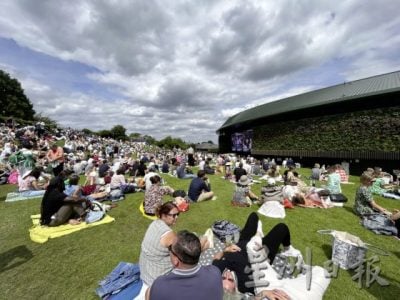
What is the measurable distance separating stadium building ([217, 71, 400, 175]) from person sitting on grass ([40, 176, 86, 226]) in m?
26.6

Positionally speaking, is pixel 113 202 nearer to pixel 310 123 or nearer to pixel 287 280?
pixel 287 280

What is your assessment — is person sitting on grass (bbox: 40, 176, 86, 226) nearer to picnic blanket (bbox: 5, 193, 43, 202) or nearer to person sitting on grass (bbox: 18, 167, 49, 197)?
picnic blanket (bbox: 5, 193, 43, 202)

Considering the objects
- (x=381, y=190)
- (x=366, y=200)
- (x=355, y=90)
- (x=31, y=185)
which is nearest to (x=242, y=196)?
(x=366, y=200)

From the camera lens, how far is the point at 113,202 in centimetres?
948

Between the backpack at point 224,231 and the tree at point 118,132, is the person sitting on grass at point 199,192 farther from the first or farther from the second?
the tree at point 118,132

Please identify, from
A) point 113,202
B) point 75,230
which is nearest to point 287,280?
point 75,230

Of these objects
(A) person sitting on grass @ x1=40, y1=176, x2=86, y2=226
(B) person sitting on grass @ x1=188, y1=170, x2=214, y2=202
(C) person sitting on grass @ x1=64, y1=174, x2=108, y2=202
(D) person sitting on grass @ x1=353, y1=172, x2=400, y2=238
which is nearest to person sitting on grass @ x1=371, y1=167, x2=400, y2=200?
(D) person sitting on grass @ x1=353, y1=172, x2=400, y2=238

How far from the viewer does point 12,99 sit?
56.2 m

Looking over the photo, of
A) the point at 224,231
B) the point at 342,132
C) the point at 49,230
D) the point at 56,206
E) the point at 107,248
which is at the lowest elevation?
the point at 107,248

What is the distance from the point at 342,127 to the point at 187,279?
2943 cm

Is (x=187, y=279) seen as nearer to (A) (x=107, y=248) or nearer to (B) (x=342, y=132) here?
(A) (x=107, y=248)

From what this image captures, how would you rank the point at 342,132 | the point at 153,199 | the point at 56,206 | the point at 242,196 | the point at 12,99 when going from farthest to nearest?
Result: 1. the point at 12,99
2. the point at 342,132
3. the point at 242,196
4. the point at 153,199
5. the point at 56,206

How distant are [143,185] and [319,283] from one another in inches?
365

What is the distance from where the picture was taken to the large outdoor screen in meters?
40.4
